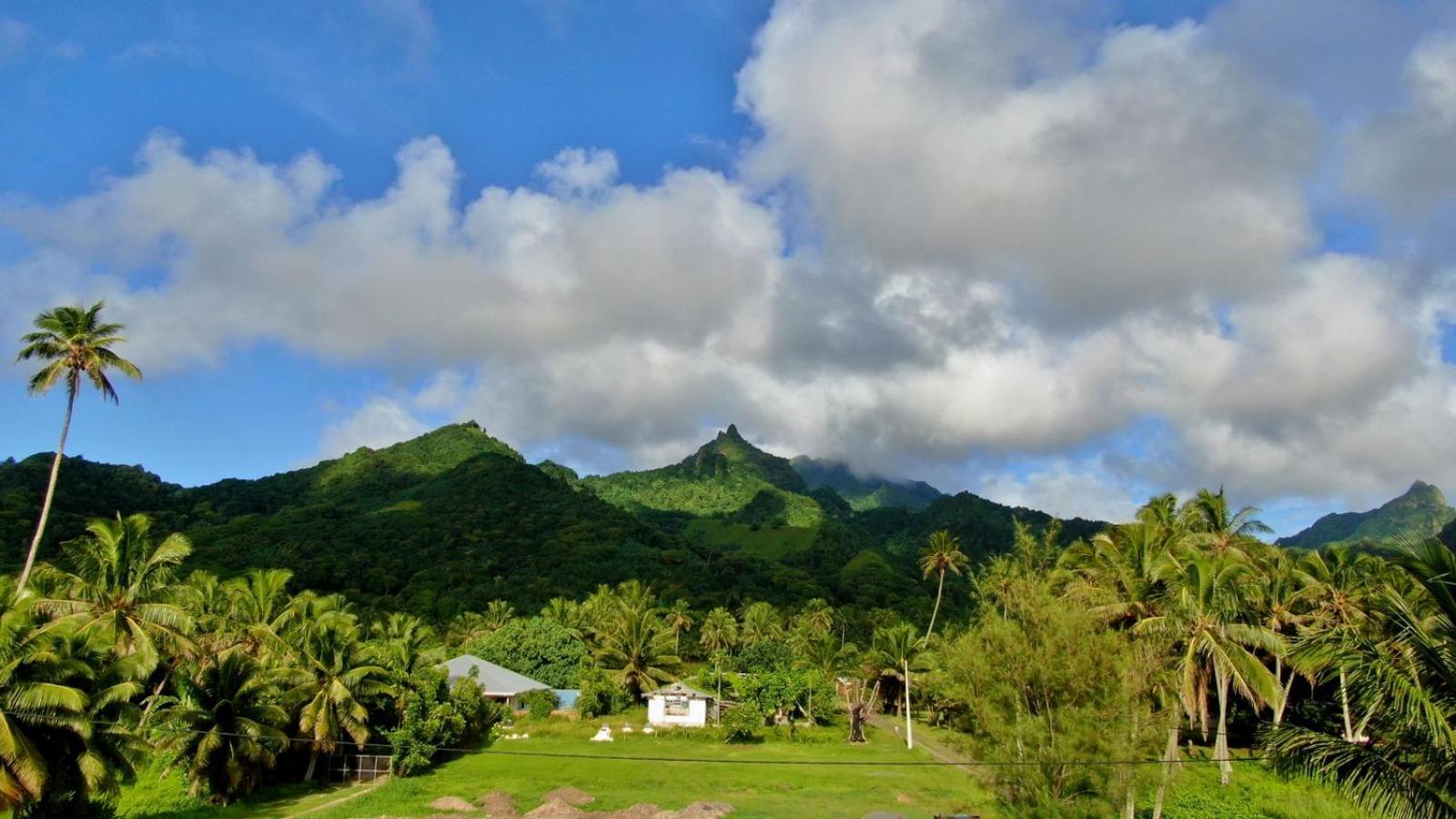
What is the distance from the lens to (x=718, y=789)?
1513 inches

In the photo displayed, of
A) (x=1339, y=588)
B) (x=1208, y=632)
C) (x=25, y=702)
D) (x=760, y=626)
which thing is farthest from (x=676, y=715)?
(x=25, y=702)

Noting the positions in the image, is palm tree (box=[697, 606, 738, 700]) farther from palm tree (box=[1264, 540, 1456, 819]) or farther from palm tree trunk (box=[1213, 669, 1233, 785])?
palm tree (box=[1264, 540, 1456, 819])

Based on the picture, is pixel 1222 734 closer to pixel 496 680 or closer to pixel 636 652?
pixel 636 652

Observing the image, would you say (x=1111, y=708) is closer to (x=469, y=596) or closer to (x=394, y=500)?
(x=469, y=596)

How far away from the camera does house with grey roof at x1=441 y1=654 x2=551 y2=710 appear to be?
59688 mm

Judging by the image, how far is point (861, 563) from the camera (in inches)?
6890

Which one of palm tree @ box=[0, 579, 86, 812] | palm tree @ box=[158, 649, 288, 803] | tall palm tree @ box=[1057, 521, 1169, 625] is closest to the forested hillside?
palm tree @ box=[158, 649, 288, 803]

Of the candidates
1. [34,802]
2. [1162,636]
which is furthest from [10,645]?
[1162,636]

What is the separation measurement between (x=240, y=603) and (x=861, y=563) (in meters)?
145

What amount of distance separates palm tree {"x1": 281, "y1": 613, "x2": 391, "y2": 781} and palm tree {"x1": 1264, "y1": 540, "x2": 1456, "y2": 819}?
38.2m

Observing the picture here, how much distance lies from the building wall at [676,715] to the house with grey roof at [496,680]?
9.23 m

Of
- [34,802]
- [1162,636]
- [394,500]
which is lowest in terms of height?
[34,802]

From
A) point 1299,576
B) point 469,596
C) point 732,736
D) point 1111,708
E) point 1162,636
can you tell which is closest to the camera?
point 1111,708

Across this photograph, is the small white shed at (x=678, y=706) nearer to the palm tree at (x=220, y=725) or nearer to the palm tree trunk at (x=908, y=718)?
the palm tree trunk at (x=908, y=718)
